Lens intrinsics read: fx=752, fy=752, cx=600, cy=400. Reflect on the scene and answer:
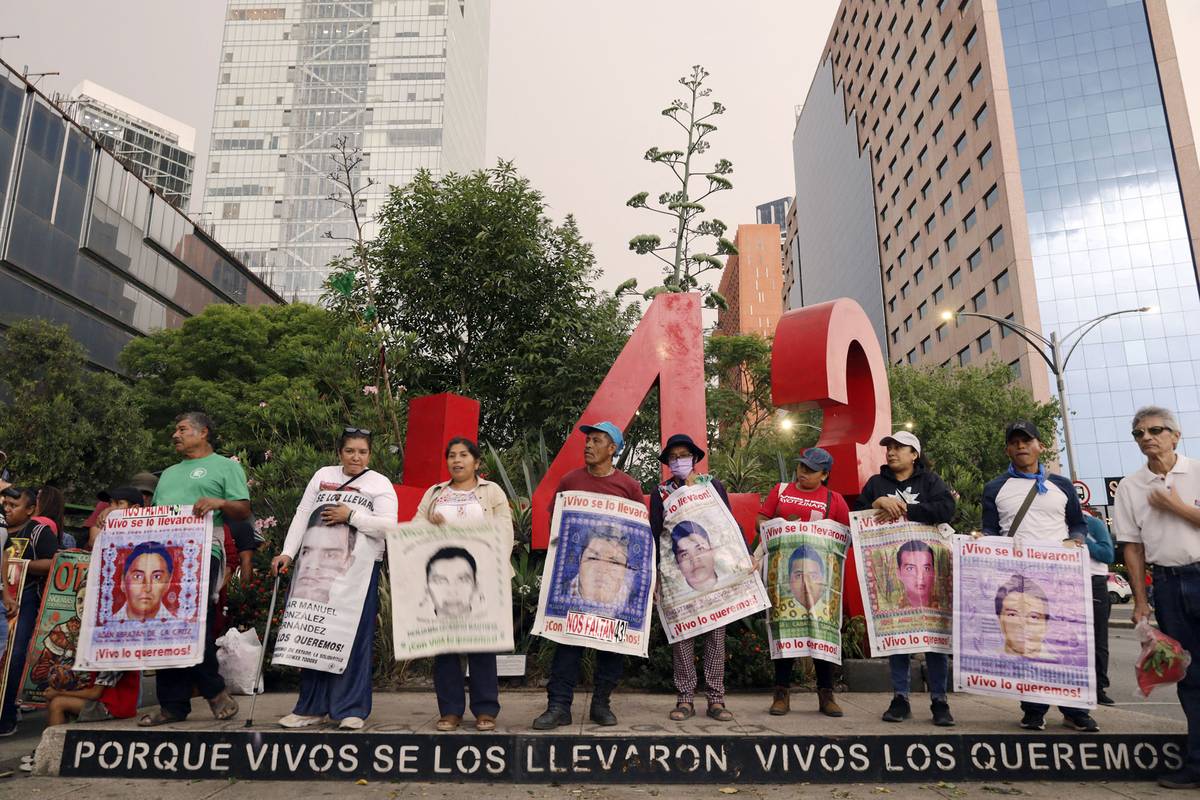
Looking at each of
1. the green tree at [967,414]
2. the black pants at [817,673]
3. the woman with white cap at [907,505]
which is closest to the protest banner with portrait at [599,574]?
the black pants at [817,673]

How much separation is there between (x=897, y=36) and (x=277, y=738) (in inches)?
2520

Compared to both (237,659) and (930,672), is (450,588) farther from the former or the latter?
(930,672)

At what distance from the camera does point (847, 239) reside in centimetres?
6894

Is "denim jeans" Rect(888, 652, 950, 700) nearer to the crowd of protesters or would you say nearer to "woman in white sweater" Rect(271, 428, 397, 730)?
the crowd of protesters

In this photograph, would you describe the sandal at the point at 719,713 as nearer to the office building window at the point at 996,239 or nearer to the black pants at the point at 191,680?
the black pants at the point at 191,680

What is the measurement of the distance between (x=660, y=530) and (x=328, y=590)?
208 centimetres

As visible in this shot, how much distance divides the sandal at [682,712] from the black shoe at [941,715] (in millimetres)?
1453

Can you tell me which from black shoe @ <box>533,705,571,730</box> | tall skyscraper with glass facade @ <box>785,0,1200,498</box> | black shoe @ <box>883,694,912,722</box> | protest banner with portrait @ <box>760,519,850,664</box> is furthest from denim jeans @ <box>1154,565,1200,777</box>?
tall skyscraper with glass facade @ <box>785,0,1200,498</box>

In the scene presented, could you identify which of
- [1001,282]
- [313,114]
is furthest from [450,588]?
[313,114]

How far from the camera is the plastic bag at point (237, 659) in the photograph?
217 inches

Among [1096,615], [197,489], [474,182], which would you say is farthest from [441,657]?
[474,182]

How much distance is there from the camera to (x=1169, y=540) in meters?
4.05

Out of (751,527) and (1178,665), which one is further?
(751,527)

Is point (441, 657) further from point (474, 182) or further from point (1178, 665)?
point (474, 182)
